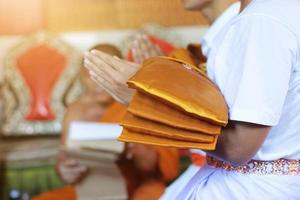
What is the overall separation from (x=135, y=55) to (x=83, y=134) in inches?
31.6

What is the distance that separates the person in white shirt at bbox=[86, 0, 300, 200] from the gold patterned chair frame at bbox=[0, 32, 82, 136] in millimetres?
2491

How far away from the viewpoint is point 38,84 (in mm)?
3686

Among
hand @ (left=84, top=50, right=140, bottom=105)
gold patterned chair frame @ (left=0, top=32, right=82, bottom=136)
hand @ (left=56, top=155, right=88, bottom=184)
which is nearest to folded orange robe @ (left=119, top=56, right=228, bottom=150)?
hand @ (left=84, top=50, right=140, bottom=105)

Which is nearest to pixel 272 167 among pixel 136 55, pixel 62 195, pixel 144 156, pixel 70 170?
pixel 136 55

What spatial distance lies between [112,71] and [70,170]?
164 cm

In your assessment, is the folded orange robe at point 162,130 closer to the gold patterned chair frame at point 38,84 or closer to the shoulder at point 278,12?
the shoulder at point 278,12

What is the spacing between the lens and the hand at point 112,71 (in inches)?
46.1

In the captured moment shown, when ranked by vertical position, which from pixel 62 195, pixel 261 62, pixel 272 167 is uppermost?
pixel 261 62

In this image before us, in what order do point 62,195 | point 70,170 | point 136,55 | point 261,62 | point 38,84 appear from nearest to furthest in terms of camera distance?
point 261,62 < point 136,55 < point 62,195 < point 70,170 < point 38,84

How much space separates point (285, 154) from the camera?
43.4 inches

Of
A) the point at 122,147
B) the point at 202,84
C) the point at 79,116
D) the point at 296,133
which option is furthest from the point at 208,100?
the point at 79,116

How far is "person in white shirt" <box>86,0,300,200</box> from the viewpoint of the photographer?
3.28 ft

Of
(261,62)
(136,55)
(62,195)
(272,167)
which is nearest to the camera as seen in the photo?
(261,62)

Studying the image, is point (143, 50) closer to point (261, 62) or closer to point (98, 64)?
point (98, 64)
